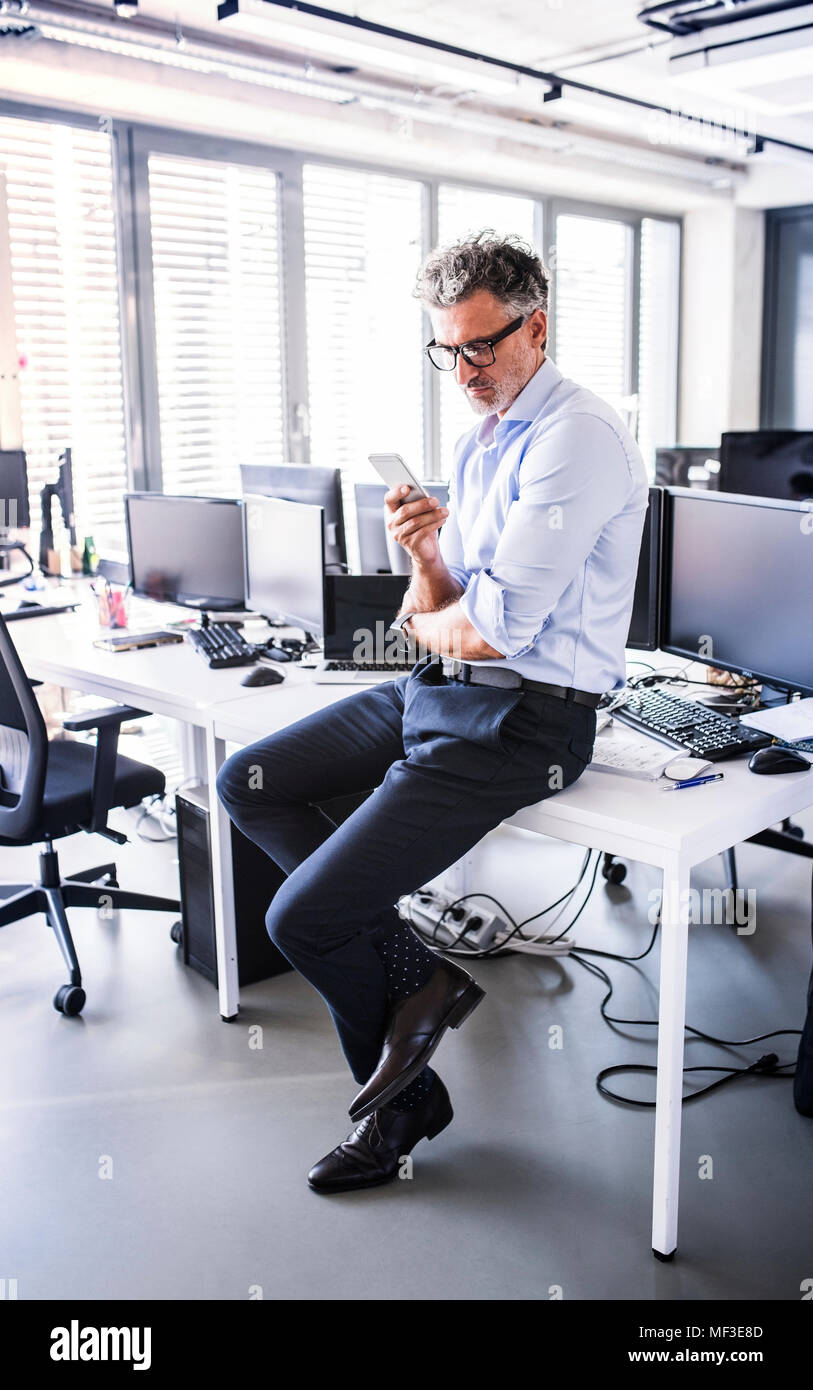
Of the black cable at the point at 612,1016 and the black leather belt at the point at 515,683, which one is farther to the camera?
the black cable at the point at 612,1016

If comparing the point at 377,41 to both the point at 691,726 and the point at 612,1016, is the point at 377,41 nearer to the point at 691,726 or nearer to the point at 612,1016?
the point at 691,726

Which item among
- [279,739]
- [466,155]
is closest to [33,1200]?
[279,739]

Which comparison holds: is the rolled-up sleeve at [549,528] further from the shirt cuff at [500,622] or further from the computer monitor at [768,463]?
the computer monitor at [768,463]

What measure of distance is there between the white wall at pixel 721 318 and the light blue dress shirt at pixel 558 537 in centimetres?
557

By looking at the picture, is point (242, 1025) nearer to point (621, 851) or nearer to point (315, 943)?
point (315, 943)

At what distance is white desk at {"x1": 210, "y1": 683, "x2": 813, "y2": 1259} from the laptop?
88cm

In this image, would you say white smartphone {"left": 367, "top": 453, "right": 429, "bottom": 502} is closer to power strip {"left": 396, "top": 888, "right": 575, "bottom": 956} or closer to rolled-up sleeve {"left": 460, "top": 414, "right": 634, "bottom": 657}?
rolled-up sleeve {"left": 460, "top": 414, "right": 634, "bottom": 657}

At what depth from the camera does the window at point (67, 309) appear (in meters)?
4.27

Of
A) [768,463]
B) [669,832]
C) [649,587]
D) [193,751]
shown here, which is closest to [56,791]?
[193,751]

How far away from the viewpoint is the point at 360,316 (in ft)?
18.5

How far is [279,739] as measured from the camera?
229 centimetres

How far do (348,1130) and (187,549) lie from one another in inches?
73.1

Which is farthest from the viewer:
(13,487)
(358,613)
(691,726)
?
(13,487)

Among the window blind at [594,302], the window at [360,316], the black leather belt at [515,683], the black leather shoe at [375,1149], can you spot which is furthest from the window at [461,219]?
the black leather shoe at [375,1149]
